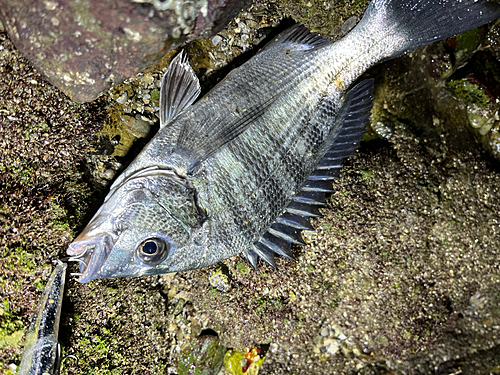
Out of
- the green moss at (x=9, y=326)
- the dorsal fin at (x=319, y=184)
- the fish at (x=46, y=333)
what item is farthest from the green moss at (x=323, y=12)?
the green moss at (x=9, y=326)

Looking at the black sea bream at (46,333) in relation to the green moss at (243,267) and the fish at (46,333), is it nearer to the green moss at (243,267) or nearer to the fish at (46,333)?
the fish at (46,333)

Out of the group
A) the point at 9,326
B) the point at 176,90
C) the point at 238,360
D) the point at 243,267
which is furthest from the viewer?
the point at 238,360

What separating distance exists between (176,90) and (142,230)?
47.2 inches

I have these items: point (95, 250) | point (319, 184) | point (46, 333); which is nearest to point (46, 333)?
point (46, 333)

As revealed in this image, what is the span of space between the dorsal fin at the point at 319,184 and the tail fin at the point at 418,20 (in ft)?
1.33

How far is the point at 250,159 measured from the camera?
253 centimetres

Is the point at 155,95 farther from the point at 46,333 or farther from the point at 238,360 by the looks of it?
the point at 238,360

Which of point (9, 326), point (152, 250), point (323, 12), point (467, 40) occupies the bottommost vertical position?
point (467, 40)

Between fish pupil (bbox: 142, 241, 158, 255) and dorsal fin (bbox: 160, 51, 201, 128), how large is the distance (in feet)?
3.21

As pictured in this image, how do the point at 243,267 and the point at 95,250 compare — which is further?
the point at 243,267

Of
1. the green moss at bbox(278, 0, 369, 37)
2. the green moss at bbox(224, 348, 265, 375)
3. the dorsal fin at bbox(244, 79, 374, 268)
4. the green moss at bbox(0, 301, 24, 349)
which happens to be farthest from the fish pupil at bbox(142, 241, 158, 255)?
the green moss at bbox(278, 0, 369, 37)

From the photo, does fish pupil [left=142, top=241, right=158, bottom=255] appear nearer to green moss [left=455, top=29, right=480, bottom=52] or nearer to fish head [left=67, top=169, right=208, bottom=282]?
fish head [left=67, top=169, right=208, bottom=282]

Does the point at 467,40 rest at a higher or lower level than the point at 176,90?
lower

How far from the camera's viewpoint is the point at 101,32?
2178 millimetres
